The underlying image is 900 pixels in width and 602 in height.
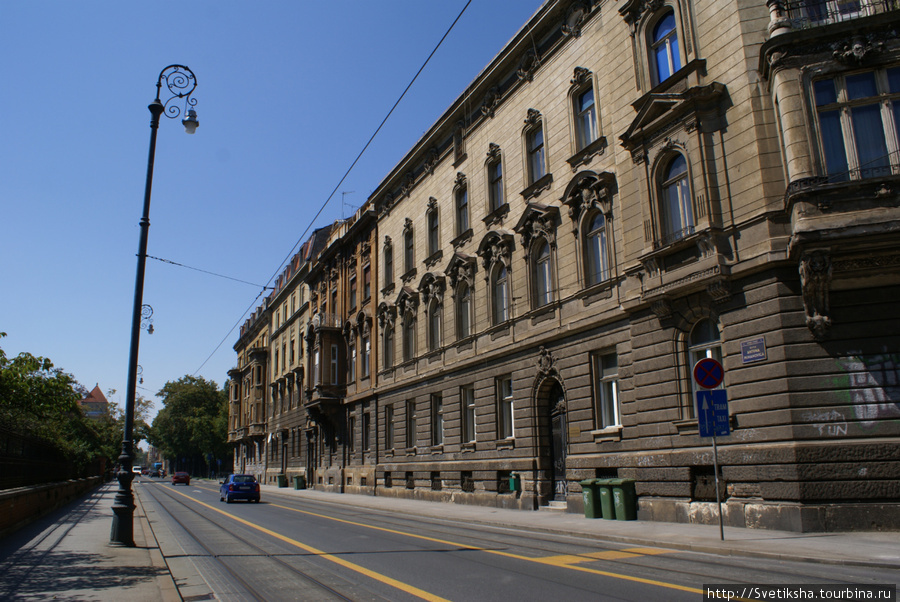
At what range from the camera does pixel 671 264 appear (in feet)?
53.3

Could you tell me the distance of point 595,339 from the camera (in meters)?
19.2

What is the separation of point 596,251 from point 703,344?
5259 mm

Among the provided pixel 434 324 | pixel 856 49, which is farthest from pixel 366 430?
pixel 856 49

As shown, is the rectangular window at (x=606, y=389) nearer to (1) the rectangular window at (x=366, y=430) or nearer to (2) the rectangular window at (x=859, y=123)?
(2) the rectangular window at (x=859, y=123)

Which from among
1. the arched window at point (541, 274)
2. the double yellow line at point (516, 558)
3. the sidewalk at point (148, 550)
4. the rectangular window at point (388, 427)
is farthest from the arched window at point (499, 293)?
the rectangular window at point (388, 427)

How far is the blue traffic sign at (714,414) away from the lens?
11.8 meters

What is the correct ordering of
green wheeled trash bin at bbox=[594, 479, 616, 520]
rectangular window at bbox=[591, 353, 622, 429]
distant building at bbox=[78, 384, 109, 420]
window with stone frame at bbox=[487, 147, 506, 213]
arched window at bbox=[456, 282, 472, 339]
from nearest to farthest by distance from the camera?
green wheeled trash bin at bbox=[594, 479, 616, 520] < rectangular window at bbox=[591, 353, 622, 429] < window with stone frame at bbox=[487, 147, 506, 213] < arched window at bbox=[456, 282, 472, 339] < distant building at bbox=[78, 384, 109, 420]

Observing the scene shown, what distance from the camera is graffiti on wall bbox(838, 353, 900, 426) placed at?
12539 mm

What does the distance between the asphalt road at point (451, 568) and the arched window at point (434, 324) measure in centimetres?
1518

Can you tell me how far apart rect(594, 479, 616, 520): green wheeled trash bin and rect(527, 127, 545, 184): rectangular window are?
35.1 ft

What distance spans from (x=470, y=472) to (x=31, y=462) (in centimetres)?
1495

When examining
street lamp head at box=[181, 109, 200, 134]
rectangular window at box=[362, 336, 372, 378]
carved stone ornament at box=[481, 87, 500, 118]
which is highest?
carved stone ornament at box=[481, 87, 500, 118]

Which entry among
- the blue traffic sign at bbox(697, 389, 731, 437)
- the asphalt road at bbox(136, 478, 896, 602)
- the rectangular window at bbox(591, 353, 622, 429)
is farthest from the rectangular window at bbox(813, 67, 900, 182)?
the asphalt road at bbox(136, 478, 896, 602)

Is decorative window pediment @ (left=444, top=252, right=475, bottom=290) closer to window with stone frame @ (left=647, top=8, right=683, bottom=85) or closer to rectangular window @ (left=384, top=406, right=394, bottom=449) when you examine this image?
rectangular window @ (left=384, top=406, right=394, bottom=449)
